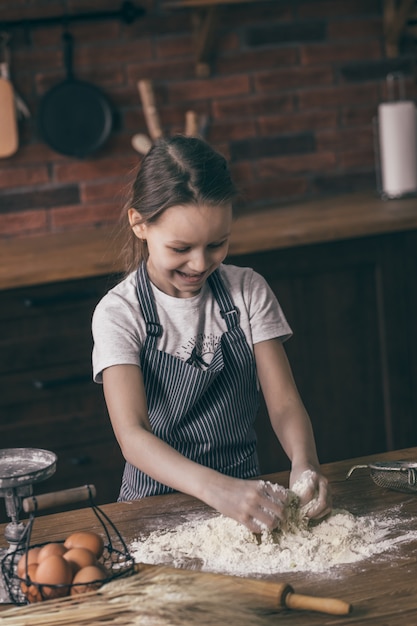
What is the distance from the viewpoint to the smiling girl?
153 centimetres

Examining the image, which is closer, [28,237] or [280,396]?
[280,396]

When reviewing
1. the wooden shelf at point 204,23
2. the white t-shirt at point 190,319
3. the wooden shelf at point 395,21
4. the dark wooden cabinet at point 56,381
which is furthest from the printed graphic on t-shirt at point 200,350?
the wooden shelf at point 395,21

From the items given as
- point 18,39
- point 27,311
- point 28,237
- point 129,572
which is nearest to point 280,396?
point 129,572

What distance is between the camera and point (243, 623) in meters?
0.99

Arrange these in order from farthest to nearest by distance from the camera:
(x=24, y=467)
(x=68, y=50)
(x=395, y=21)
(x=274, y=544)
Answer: (x=395, y=21) < (x=68, y=50) < (x=274, y=544) < (x=24, y=467)

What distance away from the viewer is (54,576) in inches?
39.9

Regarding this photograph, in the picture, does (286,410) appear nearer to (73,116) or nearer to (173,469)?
(173,469)

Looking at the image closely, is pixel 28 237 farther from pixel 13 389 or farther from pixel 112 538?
pixel 112 538

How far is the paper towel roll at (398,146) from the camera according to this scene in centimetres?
301

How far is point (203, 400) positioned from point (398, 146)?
1.61m

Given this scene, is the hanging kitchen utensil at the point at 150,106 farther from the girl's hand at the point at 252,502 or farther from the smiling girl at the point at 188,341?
the girl's hand at the point at 252,502

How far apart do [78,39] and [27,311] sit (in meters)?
0.95

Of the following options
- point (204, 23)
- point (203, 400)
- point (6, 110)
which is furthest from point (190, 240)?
point (204, 23)

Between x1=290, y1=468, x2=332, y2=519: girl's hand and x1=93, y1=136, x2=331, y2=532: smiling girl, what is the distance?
8cm
